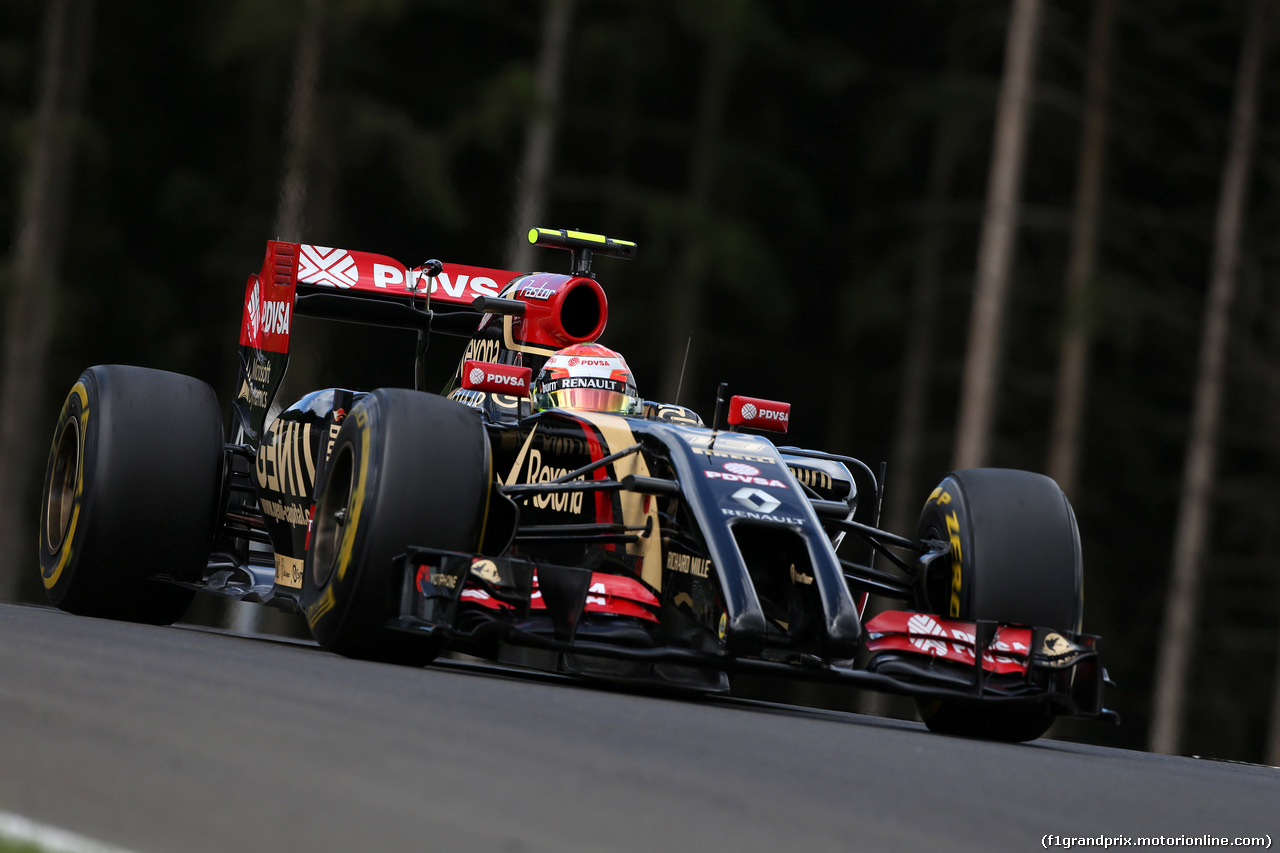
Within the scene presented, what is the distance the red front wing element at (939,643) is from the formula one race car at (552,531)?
1cm

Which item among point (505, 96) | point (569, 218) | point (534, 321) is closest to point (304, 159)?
point (505, 96)

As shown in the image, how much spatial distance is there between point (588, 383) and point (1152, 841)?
4.50 meters

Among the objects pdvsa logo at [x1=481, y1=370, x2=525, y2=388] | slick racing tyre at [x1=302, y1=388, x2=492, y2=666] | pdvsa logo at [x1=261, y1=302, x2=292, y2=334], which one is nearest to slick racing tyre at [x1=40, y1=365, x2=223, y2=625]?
pdvsa logo at [x1=261, y1=302, x2=292, y2=334]

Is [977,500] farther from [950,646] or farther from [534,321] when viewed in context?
[534,321]

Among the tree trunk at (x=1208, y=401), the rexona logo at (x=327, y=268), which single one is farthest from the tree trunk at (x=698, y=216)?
the rexona logo at (x=327, y=268)

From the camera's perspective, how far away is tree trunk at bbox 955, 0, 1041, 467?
52.3 ft

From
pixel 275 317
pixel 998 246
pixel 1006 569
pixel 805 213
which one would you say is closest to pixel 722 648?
pixel 1006 569

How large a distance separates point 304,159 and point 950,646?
11.3 metres

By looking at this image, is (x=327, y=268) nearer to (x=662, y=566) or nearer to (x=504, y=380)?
(x=504, y=380)

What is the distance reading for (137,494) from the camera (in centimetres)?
842

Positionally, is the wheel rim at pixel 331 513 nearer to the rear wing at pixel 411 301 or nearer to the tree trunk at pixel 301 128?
the rear wing at pixel 411 301

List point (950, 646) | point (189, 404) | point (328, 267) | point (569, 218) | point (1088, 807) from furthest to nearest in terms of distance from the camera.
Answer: point (569, 218), point (328, 267), point (189, 404), point (950, 646), point (1088, 807)

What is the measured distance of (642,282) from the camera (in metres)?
21.8

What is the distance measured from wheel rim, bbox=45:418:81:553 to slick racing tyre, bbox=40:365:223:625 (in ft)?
0.70
